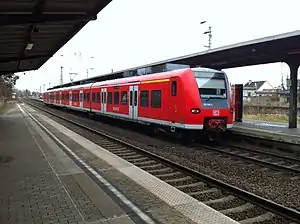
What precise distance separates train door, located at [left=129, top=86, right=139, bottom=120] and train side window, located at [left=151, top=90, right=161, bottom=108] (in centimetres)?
196

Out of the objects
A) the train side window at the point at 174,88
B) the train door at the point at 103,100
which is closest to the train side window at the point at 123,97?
the train door at the point at 103,100

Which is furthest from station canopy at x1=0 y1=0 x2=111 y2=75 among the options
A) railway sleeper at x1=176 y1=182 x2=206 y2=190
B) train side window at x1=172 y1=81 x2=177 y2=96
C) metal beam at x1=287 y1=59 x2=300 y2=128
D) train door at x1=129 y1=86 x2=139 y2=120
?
metal beam at x1=287 y1=59 x2=300 y2=128

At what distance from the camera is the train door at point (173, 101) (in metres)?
13.1

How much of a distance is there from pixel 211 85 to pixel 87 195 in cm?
839

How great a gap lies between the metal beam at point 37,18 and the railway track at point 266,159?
6.34m

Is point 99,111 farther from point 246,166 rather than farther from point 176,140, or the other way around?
point 246,166

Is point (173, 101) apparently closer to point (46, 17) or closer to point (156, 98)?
point (156, 98)

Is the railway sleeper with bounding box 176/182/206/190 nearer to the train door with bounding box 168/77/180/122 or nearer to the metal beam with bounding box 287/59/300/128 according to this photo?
the train door with bounding box 168/77/180/122

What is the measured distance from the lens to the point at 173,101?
13.2 m

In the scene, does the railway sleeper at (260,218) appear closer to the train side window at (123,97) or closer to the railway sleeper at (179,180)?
the railway sleeper at (179,180)

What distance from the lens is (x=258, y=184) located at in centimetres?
777

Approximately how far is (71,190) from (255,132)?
1062 centimetres

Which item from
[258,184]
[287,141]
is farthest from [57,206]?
[287,141]

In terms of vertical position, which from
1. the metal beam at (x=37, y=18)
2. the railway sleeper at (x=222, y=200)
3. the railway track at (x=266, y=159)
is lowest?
the railway track at (x=266, y=159)
